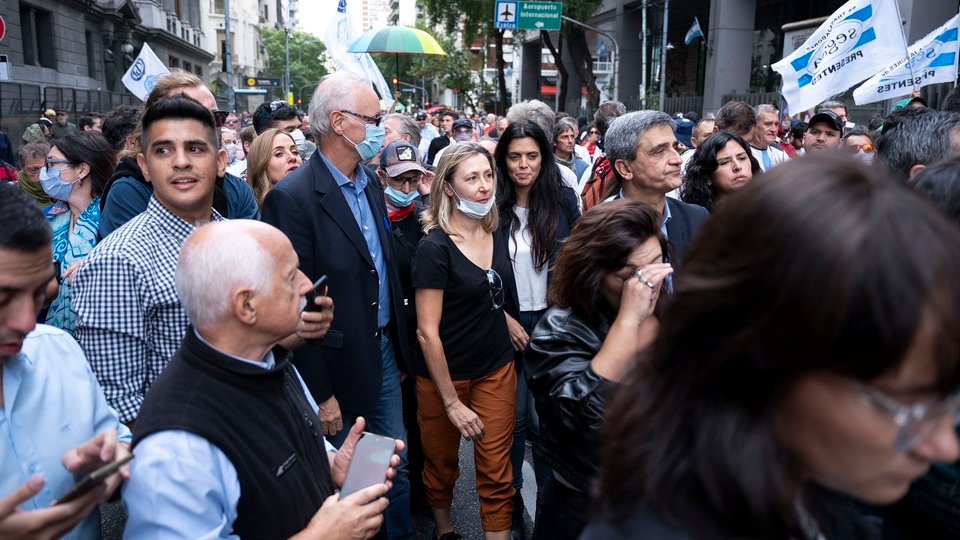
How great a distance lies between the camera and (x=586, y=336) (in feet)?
7.59

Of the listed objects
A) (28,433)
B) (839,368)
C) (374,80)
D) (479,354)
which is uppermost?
(374,80)

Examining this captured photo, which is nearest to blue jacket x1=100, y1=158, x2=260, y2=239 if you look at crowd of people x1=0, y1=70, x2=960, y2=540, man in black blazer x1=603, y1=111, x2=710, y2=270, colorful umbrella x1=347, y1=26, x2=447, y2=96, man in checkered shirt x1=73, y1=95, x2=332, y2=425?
crowd of people x1=0, y1=70, x2=960, y2=540

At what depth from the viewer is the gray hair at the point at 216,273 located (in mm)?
1834

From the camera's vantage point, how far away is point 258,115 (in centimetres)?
796

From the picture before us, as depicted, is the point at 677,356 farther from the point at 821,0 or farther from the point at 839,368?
the point at 821,0

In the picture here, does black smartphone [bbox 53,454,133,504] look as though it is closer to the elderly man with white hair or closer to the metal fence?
the elderly man with white hair

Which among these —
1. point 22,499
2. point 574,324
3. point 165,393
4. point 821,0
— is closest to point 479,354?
point 574,324

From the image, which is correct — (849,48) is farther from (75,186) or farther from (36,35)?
(36,35)

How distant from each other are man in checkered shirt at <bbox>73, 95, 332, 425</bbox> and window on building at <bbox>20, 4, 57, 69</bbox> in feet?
92.1

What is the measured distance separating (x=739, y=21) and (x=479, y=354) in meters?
22.7

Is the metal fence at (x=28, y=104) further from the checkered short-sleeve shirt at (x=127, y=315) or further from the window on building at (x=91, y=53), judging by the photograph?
the checkered short-sleeve shirt at (x=127, y=315)

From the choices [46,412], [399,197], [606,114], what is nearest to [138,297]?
[46,412]

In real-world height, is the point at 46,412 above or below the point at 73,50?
below

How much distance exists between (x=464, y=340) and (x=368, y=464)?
1651 mm
